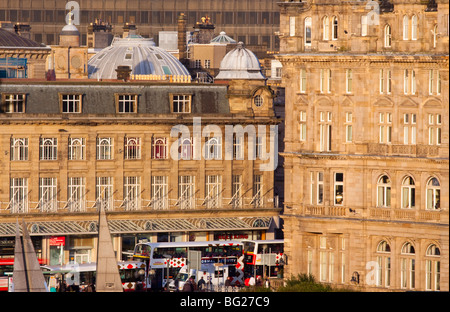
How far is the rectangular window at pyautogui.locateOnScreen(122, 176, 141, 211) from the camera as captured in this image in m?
181

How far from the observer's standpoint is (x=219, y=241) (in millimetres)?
170750

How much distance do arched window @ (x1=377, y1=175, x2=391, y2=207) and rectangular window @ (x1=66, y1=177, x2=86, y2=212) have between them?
4328cm

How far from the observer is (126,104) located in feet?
599

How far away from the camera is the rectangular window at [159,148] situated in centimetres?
18300

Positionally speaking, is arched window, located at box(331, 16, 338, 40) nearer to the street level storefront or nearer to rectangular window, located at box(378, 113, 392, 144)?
rectangular window, located at box(378, 113, 392, 144)

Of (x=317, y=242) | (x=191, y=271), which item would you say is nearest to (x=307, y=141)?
(x=317, y=242)

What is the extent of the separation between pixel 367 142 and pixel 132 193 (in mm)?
43334

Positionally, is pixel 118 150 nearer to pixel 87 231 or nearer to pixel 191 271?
pixel 87 231

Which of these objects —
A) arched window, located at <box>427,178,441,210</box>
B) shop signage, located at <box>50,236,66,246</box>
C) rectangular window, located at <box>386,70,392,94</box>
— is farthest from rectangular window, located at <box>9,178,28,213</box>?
arched window, located at <box>427,178,441,210</box>

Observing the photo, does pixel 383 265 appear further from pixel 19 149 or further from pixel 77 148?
pixel 19 149

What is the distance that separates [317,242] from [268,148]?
139 ft

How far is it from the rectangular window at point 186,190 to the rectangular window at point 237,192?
347cm

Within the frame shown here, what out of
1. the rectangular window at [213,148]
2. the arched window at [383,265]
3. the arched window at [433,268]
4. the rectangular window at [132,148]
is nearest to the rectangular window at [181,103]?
the rectangular window at [213,148]

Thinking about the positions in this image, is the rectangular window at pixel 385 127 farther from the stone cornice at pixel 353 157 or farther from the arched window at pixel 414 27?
the arched window at pixel 414 27
